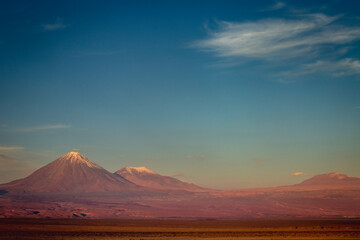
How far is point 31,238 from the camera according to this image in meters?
46.2

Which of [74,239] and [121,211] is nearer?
[74,239]

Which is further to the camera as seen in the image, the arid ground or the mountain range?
the mountain range

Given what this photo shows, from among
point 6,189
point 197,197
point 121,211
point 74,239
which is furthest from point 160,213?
point 74,239

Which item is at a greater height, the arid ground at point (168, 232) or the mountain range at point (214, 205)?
the mountain range at point (214, 205)

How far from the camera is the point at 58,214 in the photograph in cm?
12044

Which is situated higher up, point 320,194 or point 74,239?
point 320,194

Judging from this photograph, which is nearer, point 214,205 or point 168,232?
point 168,232

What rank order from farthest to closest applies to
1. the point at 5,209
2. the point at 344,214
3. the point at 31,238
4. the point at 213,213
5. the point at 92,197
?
the point at 92,197
the point at 213,213
the point at 344,214
the point at 5,209
the point at 31,238

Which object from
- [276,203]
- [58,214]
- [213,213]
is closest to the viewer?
[58,214]

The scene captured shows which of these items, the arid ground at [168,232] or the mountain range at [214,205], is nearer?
the arid ground at [168,232]

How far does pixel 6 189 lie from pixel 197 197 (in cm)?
9104

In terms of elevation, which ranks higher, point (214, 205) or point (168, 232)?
point (214, 205)

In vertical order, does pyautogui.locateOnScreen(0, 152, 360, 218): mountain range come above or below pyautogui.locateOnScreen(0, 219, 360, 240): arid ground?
above

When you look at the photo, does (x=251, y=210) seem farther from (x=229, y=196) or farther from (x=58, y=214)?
(x=58, y=214)
